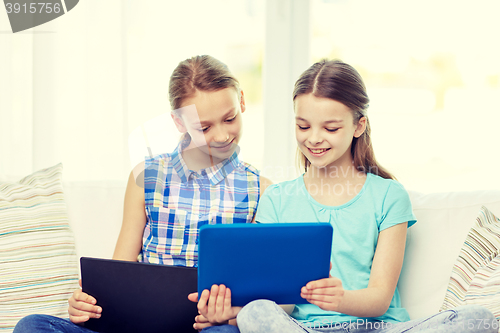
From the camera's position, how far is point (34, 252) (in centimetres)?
125

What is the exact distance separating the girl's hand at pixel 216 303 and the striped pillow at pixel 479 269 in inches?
22.4

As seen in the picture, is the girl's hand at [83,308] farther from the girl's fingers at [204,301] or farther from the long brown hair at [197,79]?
the long brown hair at [197,79]

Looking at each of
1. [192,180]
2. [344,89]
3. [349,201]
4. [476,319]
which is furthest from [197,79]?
[476,319]

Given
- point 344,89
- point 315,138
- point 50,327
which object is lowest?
point 50,327

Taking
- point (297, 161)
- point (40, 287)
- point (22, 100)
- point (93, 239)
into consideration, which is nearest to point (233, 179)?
point (297, 161)

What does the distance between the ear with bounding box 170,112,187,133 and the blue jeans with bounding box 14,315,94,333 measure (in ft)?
1.87

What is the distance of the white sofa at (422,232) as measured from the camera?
1186mm

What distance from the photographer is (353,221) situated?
3.70 feet

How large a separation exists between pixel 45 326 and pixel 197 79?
705mm

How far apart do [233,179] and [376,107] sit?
0.92 metres

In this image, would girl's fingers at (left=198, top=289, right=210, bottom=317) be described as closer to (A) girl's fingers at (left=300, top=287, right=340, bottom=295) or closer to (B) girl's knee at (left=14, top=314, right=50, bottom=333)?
(A) girl's fingers at (left=300, top=287, right=340, bottom=295)

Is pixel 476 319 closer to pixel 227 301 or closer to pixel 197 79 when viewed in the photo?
pixel 227 301

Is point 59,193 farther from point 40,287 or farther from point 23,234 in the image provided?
point 40,287

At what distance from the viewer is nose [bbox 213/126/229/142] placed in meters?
1.18
